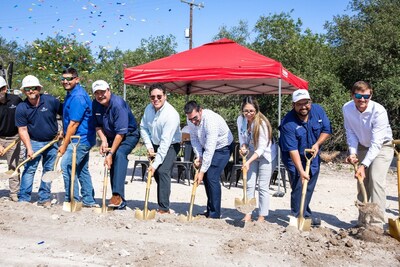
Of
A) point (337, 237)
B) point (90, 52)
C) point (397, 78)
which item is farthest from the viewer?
point (90, 52)

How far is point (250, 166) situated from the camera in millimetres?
5051

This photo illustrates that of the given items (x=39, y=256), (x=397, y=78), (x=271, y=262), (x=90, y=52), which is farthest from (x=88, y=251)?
(x=90, y=52)

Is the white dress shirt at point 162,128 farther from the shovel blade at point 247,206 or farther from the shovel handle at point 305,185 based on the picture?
the shovel handle at point 305,185

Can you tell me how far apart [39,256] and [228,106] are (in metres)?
13.6

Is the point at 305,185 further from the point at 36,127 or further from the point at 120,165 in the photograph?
the point at 36,127

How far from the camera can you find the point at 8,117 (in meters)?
6.01

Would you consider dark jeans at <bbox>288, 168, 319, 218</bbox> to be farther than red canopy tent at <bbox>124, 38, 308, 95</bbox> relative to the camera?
No

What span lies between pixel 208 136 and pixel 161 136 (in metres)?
0.56

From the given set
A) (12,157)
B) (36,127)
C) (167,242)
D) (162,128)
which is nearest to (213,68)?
(162,128)

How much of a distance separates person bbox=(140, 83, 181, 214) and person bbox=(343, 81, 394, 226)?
1.92 metres

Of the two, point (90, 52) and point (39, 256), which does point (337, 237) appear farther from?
point (90, 52)

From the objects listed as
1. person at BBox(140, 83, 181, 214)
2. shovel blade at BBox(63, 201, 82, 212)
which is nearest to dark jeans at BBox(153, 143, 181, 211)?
person at BBox(140, 83, 181, 214)

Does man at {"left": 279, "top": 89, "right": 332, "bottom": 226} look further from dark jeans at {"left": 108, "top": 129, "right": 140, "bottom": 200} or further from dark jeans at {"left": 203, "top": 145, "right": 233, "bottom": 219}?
dark jeans at {"left": 108, "top": 129, "right": 140, "bottom": 200}

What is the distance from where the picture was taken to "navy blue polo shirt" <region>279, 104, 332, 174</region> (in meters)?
4.75
